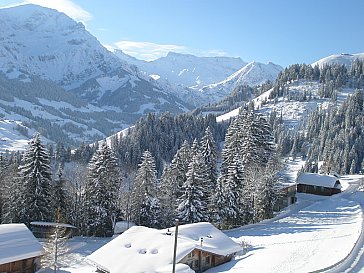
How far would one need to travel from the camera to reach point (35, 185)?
5184 cm

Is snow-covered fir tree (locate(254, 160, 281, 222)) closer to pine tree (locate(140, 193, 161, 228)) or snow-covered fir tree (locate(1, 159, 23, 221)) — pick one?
pine tree (locate(140, 193, 161, 228))

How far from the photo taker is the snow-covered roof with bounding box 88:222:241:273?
34438 millimetres

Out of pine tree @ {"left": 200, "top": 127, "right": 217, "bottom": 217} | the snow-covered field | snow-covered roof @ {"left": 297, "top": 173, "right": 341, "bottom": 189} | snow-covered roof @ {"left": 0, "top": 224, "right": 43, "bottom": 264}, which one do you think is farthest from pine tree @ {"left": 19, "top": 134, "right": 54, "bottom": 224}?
snow-covered roof @ {"left": 297, "top": 173, "right": 341, "bottom": 189}

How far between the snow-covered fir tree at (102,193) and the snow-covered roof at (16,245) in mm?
13255

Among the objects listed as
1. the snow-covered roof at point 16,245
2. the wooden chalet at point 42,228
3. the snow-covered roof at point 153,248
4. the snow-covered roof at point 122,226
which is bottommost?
the snow-covered roof at point 122,226

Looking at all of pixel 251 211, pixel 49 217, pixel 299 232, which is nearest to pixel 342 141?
pixel 251 211

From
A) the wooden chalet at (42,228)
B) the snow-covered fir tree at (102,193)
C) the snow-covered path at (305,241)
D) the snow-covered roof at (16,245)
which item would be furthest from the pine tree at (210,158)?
the snow-covered roof at (16,245)

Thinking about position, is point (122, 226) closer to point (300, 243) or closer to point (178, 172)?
point (178, 172)

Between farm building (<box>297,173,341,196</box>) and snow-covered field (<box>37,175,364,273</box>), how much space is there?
14982mm

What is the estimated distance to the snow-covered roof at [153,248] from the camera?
3444cm

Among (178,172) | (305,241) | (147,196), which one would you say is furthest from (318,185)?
(305,241)

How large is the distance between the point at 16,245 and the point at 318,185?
2565 inches

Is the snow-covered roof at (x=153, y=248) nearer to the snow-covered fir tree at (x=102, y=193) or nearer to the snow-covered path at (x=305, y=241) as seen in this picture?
the snow-covered path at (x=305, y=241)

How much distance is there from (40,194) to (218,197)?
2442cm
